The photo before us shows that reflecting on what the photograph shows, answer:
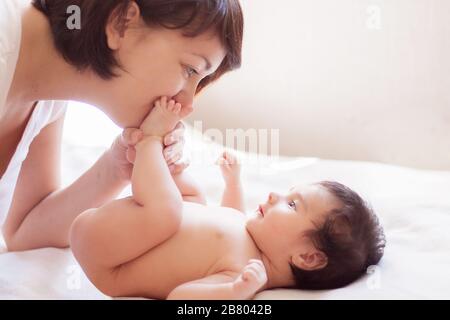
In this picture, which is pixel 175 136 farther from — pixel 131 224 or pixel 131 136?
pixel 131 224

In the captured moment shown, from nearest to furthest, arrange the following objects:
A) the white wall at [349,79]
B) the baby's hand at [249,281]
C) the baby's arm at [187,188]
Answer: the baby's hand at [249,281], the baby's arm at [187,188], the white wall at [349,79]

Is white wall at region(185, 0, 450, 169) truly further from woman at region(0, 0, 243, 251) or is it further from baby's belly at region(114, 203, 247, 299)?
baby's belly at region(114, 203, 247, 299)

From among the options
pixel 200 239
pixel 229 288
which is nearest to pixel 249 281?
pixel 229 288

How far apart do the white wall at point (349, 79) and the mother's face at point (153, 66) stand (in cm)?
77

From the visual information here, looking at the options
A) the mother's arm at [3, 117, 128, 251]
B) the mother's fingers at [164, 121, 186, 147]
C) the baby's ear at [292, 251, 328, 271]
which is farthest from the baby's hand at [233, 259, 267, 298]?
the mother's arm at [3, 117, 128, 251]

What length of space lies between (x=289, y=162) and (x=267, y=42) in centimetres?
41

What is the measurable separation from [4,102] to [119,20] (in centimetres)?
23

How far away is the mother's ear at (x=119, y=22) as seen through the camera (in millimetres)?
918

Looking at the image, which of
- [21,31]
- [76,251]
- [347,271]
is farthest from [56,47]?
[347,271]

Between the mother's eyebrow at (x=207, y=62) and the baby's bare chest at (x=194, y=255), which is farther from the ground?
the mother's eyebrow at (x=207, y=62)

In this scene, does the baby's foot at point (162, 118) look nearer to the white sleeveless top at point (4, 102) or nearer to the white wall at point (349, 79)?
the white sleeveless top at point (4, 102)

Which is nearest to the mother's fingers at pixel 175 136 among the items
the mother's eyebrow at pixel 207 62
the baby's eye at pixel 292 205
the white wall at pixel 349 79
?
the mother's eyebrow at pixel 207 62

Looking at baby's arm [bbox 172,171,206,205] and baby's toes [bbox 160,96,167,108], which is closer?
baby's toes [bbox 160,96,167,108]

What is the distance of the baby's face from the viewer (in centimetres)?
95
